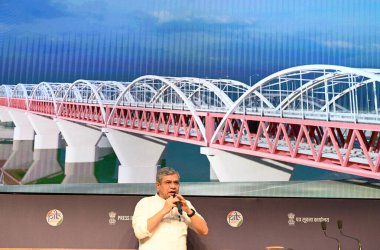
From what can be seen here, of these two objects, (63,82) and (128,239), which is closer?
(128,239)

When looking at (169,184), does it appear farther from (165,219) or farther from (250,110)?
(250,110)

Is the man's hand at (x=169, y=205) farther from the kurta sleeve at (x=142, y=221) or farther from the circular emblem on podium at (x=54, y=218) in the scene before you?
the circular emblem on podium at (x=54, y=218)

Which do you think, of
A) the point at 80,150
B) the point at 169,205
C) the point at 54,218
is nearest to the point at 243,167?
the point at 169,205

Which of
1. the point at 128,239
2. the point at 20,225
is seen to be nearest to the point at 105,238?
the point at 128,239

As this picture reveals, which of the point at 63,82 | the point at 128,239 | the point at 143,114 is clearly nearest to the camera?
the point at 128,239

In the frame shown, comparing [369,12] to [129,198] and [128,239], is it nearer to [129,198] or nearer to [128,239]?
[129,198]

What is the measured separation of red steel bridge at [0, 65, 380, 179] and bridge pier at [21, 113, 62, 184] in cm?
13

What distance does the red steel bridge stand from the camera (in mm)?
3135

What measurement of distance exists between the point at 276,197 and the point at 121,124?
4.81 feet

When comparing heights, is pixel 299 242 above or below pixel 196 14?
below

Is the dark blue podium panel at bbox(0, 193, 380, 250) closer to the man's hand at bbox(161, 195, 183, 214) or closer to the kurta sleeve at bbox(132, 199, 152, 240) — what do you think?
the kurta sleeve at bbox(132, 199, 152, 240)

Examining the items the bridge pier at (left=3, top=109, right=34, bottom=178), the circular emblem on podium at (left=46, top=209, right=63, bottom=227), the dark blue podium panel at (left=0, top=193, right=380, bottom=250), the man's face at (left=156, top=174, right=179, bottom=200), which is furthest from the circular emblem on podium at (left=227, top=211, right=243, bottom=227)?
the bridge pier at (left=3, top=109, right=34, bottom=178)

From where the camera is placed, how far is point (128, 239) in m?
3.18

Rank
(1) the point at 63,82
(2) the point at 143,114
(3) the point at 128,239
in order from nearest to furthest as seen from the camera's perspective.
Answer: (3) the point at 128,239
(1) the point at 63,82
(2) the point at 143,114
